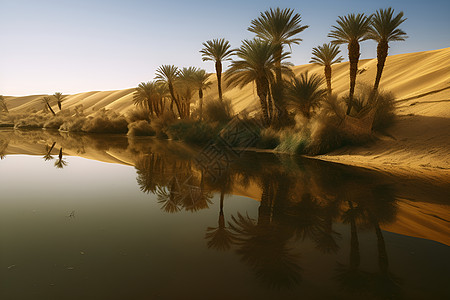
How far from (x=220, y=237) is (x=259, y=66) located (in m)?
14.7

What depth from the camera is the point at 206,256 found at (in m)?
3.36

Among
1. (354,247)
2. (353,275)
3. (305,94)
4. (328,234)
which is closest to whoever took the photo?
(353,275)

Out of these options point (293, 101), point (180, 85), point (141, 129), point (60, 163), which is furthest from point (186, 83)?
point (60, 163)

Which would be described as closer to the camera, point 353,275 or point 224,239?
point 353,275

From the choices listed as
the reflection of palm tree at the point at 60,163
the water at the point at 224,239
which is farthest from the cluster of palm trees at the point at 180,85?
the water at the point at 224,239

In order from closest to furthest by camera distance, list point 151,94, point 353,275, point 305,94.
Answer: point 353,275
point 305,94
point 151,94

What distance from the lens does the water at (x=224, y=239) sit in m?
2.72

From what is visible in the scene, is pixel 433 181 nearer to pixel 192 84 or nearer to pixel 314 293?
pixel 314 293

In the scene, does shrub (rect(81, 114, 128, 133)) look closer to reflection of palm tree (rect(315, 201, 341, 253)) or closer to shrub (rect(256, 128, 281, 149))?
shrub (rect(256, 128, 281, 149))

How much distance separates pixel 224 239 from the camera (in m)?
3.87

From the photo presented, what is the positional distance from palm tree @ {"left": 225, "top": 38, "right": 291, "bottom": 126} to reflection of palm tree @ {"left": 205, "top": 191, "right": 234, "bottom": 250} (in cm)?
1363

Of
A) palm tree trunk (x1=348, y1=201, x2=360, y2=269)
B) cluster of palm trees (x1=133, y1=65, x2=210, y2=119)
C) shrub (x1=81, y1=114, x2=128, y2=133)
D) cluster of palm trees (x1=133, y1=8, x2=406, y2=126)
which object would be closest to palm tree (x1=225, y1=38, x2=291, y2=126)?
cluster of palm trees (x1=133, y1=8, x2=406, y2=126)

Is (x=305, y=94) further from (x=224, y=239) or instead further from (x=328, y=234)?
(x=224, y=239)

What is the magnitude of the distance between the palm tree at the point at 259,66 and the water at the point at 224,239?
1077 centimetres
